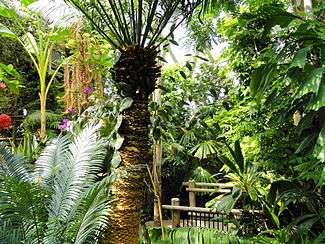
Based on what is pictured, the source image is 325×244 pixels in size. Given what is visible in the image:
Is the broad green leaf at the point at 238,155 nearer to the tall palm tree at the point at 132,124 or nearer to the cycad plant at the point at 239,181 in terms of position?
the cycad plant at the point at 239,181

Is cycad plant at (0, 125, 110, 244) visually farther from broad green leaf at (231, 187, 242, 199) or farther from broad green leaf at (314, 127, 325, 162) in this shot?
broad green leaf at (314, 127, 325, 162)

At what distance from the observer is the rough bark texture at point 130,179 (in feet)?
8.35

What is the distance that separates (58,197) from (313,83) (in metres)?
2.08

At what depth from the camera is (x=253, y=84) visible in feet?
7.87

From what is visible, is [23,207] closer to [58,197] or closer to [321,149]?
[58,197]

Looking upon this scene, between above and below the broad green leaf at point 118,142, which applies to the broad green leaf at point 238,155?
below

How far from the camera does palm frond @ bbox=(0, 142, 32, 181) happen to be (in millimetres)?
3086

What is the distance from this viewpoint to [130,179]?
255cm

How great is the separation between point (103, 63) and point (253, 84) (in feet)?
10.0

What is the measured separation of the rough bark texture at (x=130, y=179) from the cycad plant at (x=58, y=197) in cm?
9

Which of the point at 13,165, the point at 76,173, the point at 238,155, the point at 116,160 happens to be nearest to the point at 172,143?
the point at 238,155

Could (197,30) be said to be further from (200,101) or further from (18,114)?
(18,114)

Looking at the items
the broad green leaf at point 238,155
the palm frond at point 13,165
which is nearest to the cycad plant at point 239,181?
the broad green leaf at point 238,155

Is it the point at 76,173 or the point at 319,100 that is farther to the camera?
the point at 76,173
